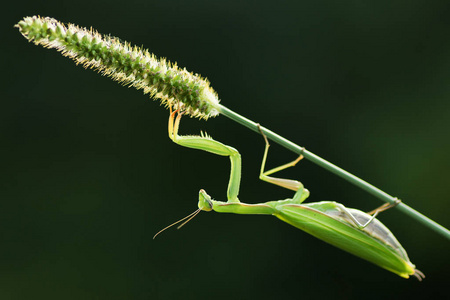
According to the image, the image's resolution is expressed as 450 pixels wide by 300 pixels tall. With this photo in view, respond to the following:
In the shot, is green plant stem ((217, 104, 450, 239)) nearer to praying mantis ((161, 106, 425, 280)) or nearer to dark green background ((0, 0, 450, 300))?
praying mantis ((161, 106, 425, 280))

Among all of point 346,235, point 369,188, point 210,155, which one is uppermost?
point 210,155

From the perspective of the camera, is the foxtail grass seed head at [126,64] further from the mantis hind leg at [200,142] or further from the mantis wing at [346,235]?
the mantis wing at [346,235]

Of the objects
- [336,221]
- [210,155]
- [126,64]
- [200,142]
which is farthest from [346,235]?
[210,155]

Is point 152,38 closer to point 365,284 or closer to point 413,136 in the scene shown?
point 413,136

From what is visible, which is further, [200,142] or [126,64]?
[200,142]

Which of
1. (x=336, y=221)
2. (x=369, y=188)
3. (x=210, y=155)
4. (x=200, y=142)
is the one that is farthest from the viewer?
(x=210, y=155)

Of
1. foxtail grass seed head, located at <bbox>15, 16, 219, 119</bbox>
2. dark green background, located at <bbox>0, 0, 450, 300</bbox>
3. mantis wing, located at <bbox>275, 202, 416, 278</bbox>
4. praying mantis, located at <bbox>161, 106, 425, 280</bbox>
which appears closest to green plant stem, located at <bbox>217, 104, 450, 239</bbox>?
foxtail grass seed head, located at <bbox>15, 16, 219, 119</bbox>

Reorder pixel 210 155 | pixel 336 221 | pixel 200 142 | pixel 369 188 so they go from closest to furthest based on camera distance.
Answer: pixel 369 188
pixel 200 142
pixel 336 221
pixel 210 155

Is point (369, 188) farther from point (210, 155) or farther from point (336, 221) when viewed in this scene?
point (210, 155)
